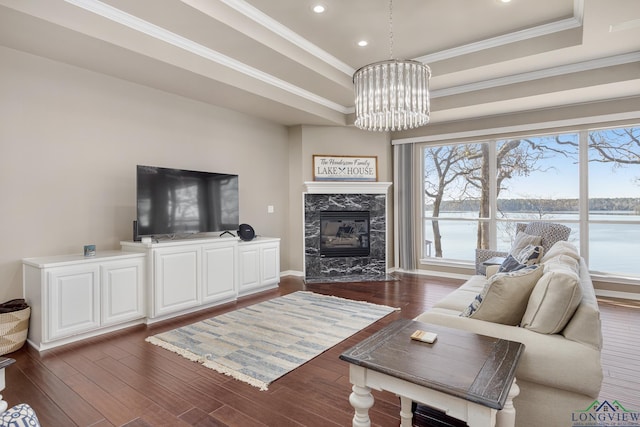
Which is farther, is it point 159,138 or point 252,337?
point 159,138

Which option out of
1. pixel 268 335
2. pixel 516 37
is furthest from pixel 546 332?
pixel 516 37

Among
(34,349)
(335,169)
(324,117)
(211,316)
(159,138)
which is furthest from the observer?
(335,169)

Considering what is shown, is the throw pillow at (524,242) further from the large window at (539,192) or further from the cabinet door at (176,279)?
the cabinet door at (176,279)

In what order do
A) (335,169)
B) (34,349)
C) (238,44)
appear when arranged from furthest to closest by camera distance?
(335,169) → (238,44) → (34,349)

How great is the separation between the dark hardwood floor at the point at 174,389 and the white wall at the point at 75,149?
1108mm

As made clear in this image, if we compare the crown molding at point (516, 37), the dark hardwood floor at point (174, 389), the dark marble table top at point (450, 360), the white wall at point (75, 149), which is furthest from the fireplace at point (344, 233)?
the dark marble table top at point (450, 360)

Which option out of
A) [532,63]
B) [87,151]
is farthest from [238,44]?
[532,63]

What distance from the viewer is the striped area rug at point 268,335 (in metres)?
2.69

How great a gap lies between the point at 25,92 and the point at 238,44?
2.05 m

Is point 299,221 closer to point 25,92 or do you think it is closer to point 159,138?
point 159,138

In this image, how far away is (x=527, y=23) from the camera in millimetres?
3539

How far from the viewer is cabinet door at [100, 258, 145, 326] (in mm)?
3314

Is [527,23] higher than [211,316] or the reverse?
higher

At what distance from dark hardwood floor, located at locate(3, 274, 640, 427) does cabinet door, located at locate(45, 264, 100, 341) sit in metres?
0.17
